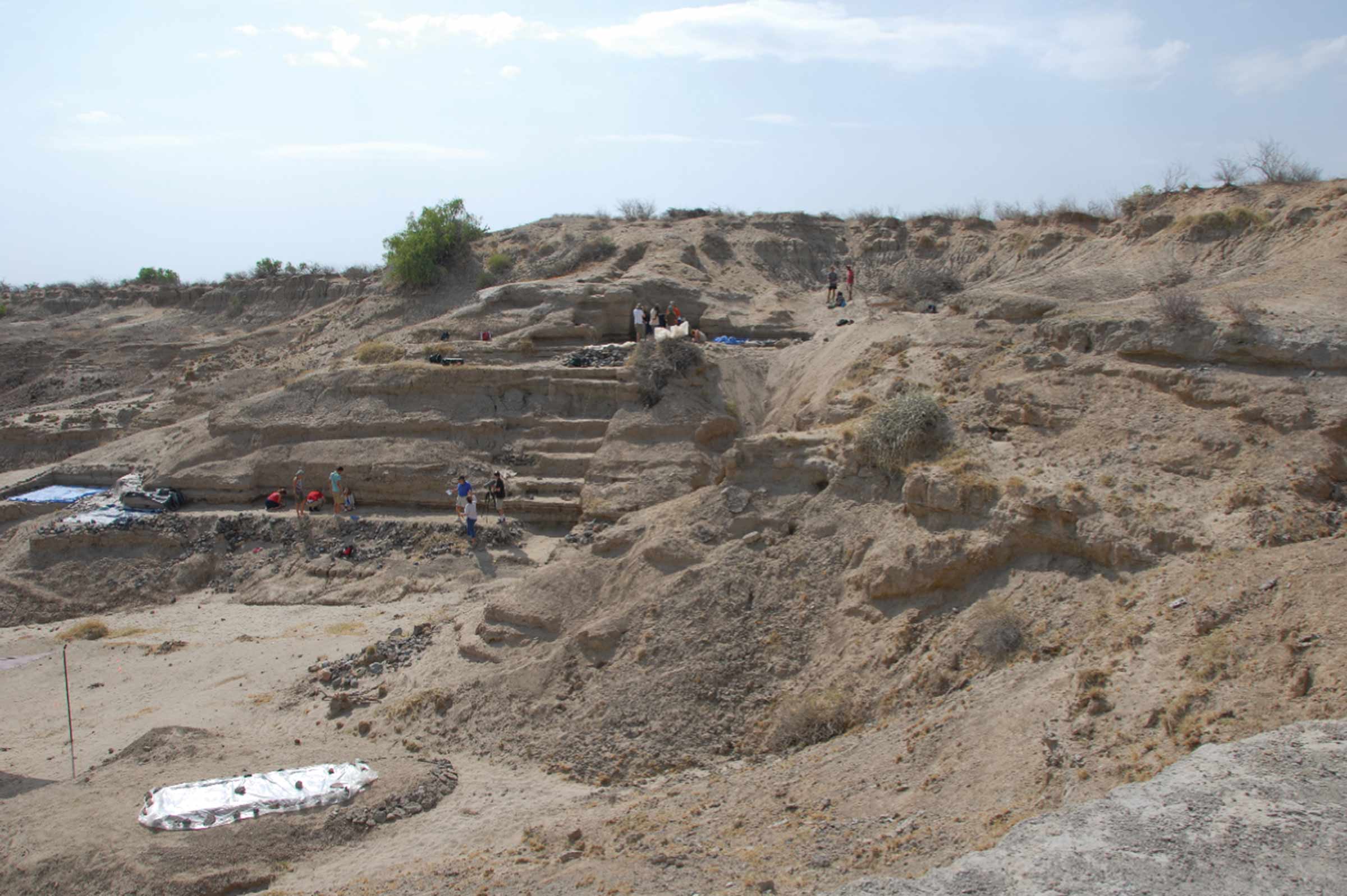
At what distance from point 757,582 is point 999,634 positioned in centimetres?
267

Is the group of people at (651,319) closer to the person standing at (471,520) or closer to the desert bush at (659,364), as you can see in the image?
the desert bush at (659,364)

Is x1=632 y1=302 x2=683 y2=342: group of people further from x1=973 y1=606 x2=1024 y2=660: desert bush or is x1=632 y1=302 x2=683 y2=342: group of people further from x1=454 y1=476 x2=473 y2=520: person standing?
x1=973 y1=606 x2=1024 y2=660: desert bush

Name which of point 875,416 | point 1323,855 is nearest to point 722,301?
point 875,416

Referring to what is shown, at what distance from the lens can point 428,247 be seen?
27719 mm

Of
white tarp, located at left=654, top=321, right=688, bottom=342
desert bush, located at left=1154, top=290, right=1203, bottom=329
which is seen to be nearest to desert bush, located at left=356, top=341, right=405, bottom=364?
white tarp, located at left=654, top=321, right=688, bottom=342

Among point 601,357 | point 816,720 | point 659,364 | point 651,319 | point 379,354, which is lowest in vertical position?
point 816,720

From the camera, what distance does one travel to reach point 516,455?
1733 centimetres

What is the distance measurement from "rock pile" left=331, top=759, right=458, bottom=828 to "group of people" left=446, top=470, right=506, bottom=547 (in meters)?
7.13

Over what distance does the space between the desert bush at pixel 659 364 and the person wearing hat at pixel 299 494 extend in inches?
256

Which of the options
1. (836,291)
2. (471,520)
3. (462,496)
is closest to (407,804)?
(471,520)

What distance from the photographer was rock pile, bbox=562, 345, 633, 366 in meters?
18.8

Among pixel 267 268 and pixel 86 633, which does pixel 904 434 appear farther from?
pixel 267 268

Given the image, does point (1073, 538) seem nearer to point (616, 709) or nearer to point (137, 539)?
point (616, 709)

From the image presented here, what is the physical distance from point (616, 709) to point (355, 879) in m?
2.81
